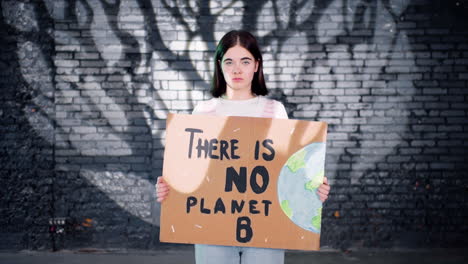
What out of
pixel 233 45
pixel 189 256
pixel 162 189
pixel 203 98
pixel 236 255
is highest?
pixel 233 45

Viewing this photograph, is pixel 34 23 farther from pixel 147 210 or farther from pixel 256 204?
pixel 256 204

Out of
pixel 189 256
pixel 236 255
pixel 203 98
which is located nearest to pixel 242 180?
pixel 236 255

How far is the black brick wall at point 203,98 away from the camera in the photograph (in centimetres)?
375

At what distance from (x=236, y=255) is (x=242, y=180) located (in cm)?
39

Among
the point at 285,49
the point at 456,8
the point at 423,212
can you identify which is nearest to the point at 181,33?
the point at 285,49

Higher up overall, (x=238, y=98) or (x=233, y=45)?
(x=233, y=45)

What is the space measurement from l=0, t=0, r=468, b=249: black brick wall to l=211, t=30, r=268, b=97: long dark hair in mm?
1940

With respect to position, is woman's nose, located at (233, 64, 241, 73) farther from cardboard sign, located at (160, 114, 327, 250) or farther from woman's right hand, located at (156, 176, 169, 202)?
woman's right hand, located at (156, 176, 169, 202)

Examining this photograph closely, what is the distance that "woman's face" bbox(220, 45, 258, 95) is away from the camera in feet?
5.64

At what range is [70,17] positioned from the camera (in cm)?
374

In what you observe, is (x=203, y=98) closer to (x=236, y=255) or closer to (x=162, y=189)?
(x=162, y=189)

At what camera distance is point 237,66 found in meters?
1.72

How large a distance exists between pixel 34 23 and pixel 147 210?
252 centimetres

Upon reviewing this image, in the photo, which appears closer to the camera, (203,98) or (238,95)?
(238,95)
